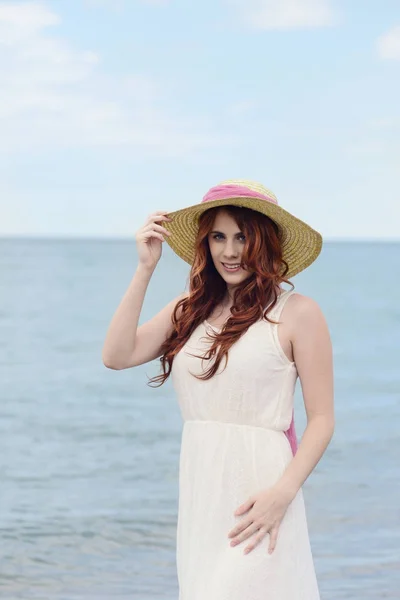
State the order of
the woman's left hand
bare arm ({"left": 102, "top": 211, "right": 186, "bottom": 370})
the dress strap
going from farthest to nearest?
1. bare arm ({"left": 102, "top": 211, "right": 186, "bottom": 370})
2. the dress strap
3. the woman's left hand

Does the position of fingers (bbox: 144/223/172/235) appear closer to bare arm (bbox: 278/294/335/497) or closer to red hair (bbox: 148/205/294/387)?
red hair (bbox: 148/205/294/387)

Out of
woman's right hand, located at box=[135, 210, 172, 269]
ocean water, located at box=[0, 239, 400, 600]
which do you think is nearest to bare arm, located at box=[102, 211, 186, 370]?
woman's right hand, located at box=[135, 210, 172, 269]

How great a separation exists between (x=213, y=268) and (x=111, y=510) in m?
4.83

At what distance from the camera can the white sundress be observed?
9.57 ft

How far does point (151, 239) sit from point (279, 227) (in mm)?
314

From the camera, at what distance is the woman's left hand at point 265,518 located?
2.88 meters

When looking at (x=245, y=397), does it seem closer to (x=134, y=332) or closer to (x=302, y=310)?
(x=302, y=310)

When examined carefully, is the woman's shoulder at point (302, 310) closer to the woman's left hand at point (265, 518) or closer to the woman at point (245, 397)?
the woman at point (245, 397)

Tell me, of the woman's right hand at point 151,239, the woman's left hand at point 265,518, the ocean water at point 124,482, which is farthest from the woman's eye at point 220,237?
the ocean water at point 124,482

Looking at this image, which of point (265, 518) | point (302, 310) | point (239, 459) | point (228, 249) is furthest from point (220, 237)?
point (265, 518)

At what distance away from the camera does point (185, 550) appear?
3.03 meters

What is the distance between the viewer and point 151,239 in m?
3.12

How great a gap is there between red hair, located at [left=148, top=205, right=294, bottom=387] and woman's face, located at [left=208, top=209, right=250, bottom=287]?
0.7 inches

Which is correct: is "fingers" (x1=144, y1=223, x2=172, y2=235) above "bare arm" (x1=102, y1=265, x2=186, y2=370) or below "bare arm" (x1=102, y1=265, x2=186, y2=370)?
above
